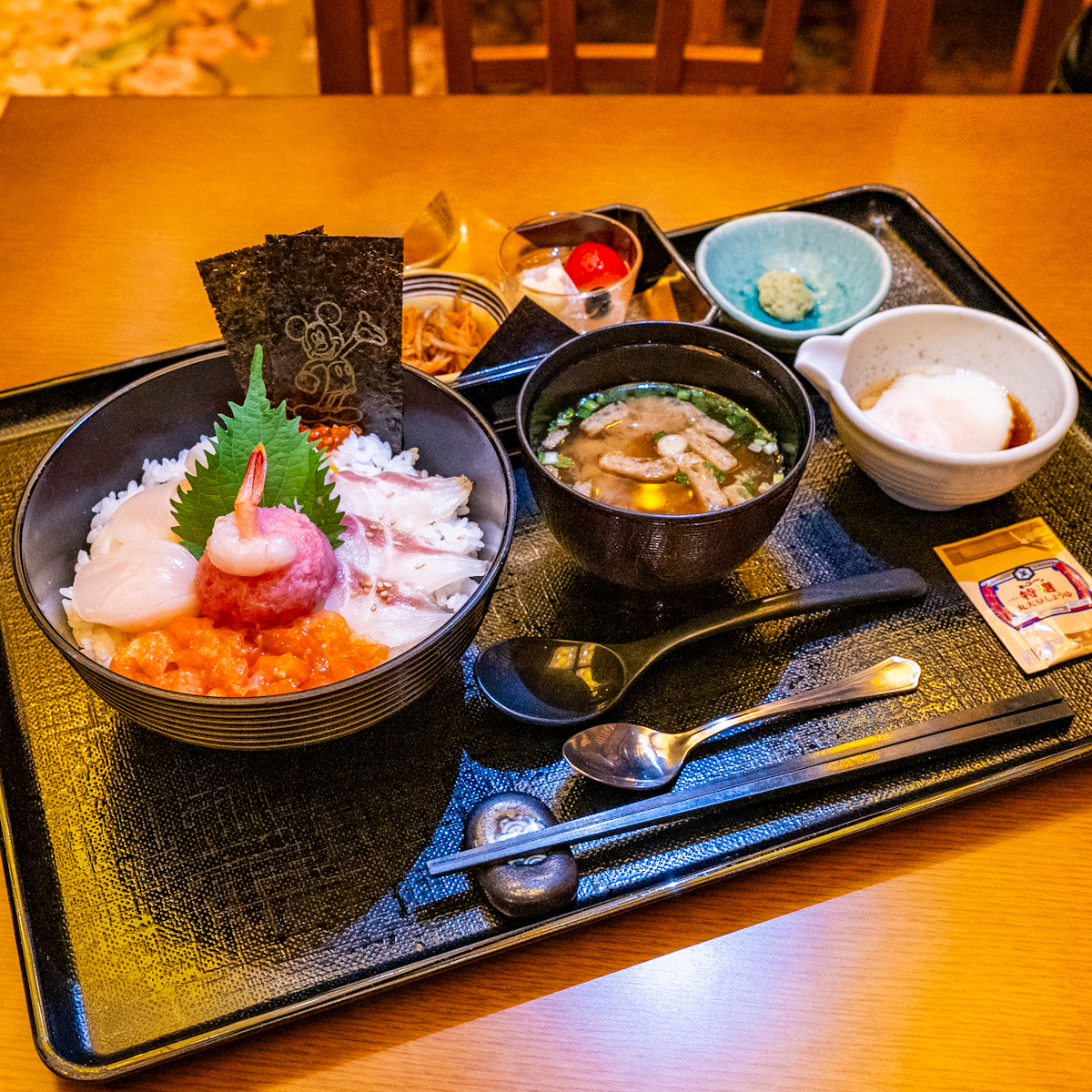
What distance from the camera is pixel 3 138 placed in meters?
2.44

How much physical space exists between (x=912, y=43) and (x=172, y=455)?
2370 mm

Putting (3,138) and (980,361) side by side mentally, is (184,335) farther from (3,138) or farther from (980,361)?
(980,361)

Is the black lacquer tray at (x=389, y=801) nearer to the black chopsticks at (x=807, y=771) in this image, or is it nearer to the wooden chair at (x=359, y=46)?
the black chopsticks at (x=807, y=771)

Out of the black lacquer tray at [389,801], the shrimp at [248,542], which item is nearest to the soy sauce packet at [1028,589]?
the black lacquer tray at [389,801]

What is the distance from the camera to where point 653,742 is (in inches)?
49.9

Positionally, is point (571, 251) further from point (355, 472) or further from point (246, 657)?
point (246, 657)

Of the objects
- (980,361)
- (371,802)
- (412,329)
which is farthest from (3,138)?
(980,361)

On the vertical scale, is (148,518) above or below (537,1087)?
above

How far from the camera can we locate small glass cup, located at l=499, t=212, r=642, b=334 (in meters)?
1.85

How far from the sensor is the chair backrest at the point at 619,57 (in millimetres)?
2688

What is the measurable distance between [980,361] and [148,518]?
4.62 feet

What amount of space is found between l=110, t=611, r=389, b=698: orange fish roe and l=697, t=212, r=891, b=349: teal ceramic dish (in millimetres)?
1113

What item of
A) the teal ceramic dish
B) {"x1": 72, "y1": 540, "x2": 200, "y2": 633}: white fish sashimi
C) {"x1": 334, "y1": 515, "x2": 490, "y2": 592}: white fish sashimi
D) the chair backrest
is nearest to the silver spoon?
{"x1": 334, "y1": 515, "x2": 490, "y2": 592}: white fish sashimi

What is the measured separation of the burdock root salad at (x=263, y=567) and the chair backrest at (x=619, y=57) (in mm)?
1814
